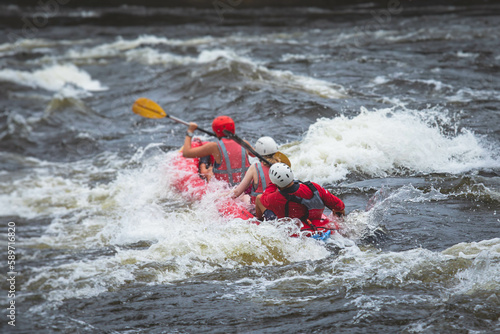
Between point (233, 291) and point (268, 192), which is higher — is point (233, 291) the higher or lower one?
the lower one

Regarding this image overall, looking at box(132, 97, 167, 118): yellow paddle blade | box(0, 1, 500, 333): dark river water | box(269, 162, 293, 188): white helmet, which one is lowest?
box(0, 1, 500, 333): dark river water

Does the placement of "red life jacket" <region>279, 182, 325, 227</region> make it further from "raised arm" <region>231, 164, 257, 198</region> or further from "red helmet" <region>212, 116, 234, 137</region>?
"red helmet" <region>212, 116, 234, 137</region>

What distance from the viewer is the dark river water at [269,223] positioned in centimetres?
472

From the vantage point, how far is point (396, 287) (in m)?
4.76

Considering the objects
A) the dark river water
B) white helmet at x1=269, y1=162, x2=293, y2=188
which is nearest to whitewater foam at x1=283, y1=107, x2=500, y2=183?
the dark river water

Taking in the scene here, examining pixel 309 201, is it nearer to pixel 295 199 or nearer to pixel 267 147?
pixel 295 199

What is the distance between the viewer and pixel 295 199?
18.0 ft

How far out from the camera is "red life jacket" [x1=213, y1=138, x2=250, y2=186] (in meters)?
7.05

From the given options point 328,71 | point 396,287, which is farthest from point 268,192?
point 328,71

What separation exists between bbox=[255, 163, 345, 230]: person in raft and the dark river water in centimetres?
21

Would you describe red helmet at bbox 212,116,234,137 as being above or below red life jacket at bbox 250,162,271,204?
above

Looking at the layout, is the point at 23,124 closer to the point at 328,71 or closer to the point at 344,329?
the point at 328,71

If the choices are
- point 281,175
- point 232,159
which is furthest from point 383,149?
point 281,175

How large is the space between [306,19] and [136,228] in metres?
19.0
